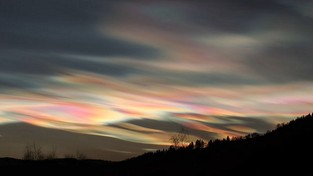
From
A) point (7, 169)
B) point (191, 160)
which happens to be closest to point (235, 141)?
point (191, 160)

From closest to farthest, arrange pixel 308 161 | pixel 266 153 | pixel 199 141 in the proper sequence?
pixel 308 161 < pixel 266 153 < pixel 199 141

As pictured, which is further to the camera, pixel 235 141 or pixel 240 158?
pixel 235 141

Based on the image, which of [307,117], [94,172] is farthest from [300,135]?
[94,172]

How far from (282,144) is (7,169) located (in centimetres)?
2350

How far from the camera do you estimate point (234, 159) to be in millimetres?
23234

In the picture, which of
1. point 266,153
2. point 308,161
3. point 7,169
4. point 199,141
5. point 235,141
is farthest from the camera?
point 7,169

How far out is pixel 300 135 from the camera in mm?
22766

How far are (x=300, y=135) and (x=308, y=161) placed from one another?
3848 millimetres

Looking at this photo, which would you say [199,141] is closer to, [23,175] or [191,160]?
[191,160]

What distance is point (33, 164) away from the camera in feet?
133

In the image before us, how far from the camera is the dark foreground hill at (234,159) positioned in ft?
64.7

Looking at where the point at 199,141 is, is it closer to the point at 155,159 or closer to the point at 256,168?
the point at 155,159

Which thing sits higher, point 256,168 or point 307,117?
point 307,117

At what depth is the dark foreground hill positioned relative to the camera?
19.7m
